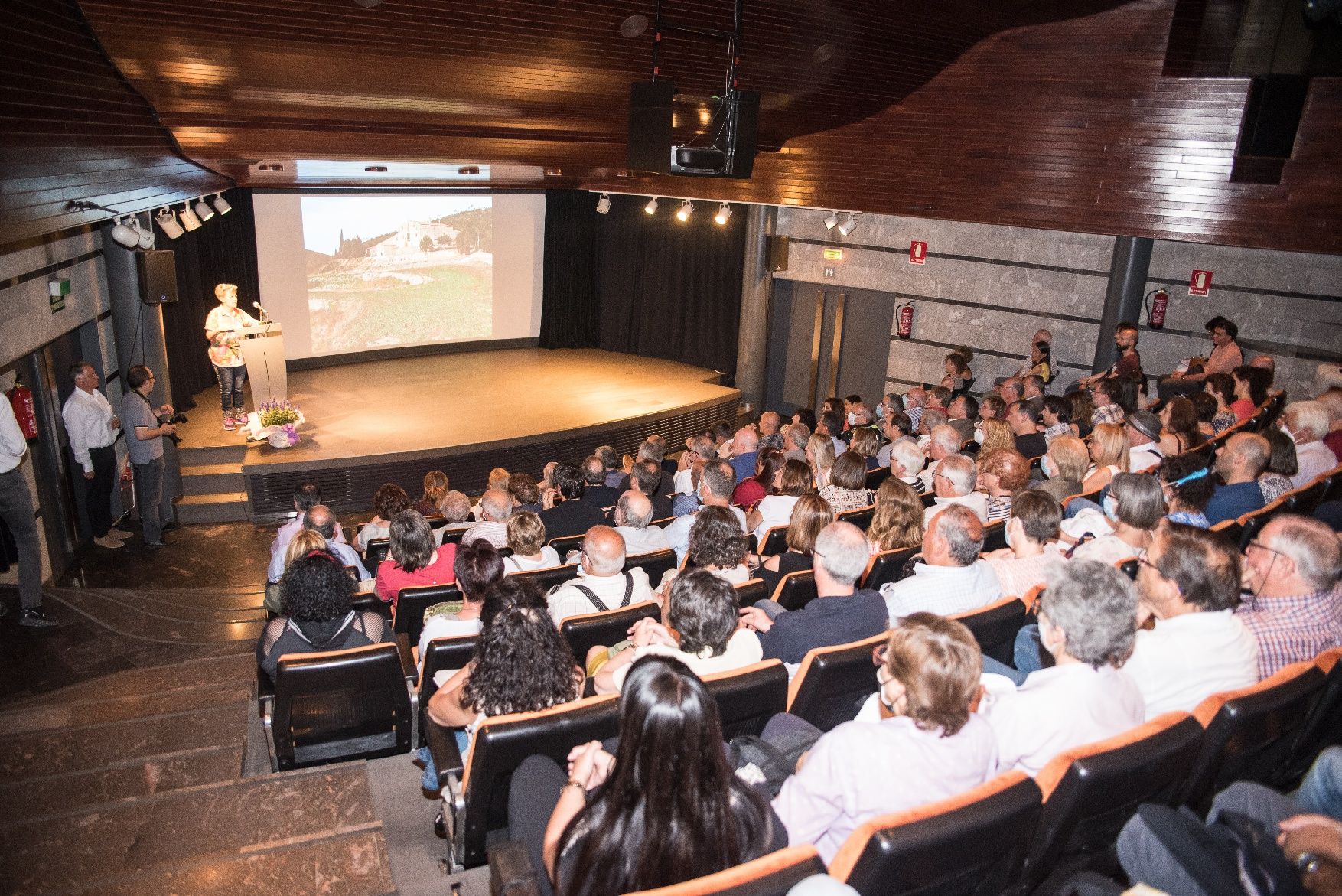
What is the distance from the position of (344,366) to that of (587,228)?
4256 mm

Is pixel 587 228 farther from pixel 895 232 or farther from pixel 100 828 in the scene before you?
pixel 100 828

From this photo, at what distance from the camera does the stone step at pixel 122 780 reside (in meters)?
3.26

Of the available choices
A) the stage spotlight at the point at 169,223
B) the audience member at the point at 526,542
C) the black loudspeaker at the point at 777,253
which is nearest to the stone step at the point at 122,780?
the audience member at the point at 526,542

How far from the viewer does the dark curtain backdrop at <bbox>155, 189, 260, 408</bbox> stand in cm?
1020

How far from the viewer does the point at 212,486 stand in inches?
332

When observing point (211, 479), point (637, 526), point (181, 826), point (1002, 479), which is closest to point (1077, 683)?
point (1002, 479)

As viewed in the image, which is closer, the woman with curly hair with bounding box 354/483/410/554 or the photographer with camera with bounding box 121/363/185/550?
→ the woman with curly hair with bounding box 354/483/410/554

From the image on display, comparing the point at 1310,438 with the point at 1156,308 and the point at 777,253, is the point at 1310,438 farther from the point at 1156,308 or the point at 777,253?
the point at 777,253

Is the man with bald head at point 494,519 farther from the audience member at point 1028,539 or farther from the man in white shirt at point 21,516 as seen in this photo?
the audience member at point 1028,539

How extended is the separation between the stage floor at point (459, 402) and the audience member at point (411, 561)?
4.47 metres

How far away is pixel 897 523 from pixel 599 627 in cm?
160

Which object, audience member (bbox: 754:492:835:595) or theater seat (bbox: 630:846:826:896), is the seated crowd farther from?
theater seat (bbox: 630:846:826:896)

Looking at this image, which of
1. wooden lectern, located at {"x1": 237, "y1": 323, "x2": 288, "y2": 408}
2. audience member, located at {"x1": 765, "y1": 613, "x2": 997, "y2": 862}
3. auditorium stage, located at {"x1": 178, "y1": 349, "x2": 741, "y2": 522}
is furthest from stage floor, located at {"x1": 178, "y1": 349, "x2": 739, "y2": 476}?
audience member, located at {"x1": 765, "y1": 613, "x2": 997, "y2": 862}

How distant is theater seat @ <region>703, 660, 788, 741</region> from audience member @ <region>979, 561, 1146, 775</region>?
593 millimetres
